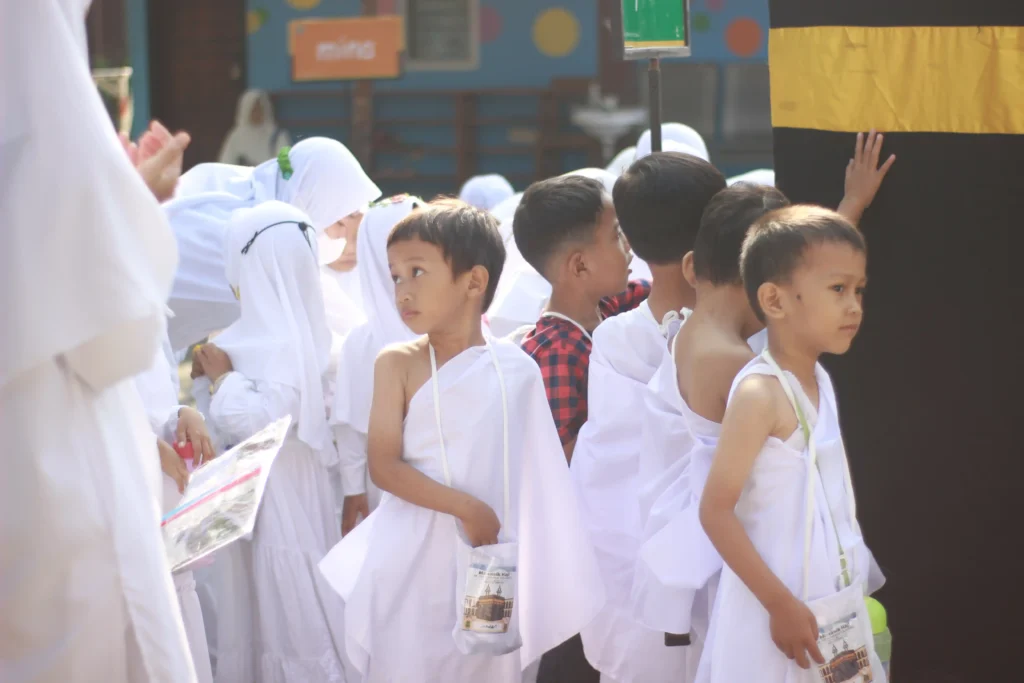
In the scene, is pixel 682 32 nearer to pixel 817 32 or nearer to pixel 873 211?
pixel 817 32

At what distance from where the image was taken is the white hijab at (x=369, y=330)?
3.66 m

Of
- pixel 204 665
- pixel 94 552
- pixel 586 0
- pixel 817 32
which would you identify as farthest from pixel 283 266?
pixel 586 0

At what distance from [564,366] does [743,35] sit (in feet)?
34.9

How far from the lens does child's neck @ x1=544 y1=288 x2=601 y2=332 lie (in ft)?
10.3

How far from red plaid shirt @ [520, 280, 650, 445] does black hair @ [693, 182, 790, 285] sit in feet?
1.75

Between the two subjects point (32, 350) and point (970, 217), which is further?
point (970, 217)

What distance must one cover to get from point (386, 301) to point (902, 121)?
160 centimetres

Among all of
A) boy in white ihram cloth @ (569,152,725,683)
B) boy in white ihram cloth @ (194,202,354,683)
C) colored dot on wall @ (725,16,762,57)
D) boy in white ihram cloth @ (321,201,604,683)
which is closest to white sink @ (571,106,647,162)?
colored dot on wall @ (725,16,762,57)

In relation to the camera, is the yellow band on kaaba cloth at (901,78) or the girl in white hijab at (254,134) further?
the girl in white hijab at (254,134)

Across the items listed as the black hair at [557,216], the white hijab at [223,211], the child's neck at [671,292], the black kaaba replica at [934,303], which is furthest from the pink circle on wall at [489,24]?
the child's neck at [671,292]

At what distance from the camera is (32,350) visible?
69.3 inches

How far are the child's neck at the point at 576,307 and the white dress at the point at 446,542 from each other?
383mm

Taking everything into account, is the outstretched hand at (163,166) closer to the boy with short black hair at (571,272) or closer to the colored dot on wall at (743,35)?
the boy with short black hair at (571,272)

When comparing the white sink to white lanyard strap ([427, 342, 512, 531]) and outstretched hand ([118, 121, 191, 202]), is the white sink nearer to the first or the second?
white lanyard strap ([427, 342, 512, 531])
